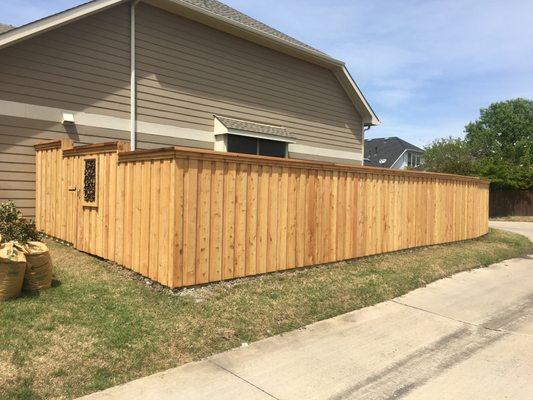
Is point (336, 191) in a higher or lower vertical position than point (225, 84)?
lower

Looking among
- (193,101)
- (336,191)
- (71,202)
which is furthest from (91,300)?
(193,101)

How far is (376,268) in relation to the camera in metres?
8.56

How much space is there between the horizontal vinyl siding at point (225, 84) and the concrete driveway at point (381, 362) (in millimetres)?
7129

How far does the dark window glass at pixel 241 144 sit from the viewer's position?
12086mm

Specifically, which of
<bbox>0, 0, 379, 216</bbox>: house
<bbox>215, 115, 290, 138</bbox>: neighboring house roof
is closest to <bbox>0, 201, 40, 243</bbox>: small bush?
<bbox>0, 0, 379, 216</bbox>: house

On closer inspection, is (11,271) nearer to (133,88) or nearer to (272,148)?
(133,88)

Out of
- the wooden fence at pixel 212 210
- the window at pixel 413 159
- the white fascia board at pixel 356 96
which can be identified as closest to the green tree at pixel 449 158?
the window at pixel 413 159

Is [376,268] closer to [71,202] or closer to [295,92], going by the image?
[71,202]

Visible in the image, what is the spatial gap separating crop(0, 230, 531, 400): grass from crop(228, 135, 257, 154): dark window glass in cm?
506

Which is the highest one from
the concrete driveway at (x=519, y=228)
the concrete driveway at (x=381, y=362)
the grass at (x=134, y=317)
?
the grass at (x=134, y=317)

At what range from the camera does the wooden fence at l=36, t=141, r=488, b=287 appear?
6.20 metres

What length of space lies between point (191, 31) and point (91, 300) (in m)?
7.98

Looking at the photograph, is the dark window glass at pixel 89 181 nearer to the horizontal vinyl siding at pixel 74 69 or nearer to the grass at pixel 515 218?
the horizontal vinyl siding at pixel 74 69

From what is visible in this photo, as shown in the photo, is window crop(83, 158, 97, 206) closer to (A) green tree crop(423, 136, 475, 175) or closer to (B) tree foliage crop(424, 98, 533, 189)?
(B) tree foliage crop(424, 98, 533, 189)
